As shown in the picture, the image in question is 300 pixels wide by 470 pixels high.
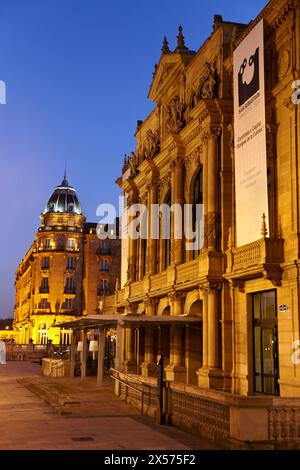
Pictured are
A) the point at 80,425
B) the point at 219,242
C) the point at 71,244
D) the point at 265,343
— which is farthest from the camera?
the point at 71,244

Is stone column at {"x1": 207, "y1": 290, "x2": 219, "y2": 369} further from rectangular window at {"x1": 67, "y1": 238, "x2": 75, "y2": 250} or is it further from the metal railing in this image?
rectangular window at {"x1": 67, "y1": 238, "x2": 75, "y2": 250}

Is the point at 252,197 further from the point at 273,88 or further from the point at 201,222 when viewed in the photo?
the point at 201,222

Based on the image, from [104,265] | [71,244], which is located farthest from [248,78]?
[71,244]

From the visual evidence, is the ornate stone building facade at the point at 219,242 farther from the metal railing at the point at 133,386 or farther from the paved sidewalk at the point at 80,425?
the metal railing at the point at 133,386

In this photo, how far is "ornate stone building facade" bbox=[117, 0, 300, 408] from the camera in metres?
21.4

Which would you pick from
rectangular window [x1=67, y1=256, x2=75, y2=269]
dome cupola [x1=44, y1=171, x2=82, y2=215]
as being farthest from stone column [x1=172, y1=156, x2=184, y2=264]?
dome cupola [x1=44, y1=171, x2=82, y2=215]

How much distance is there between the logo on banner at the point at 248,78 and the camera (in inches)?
918

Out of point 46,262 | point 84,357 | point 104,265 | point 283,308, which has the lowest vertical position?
point 84,357

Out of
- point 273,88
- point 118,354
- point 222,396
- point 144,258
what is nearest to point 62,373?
point 144,258

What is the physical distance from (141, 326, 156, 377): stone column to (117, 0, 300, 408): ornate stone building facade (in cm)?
6

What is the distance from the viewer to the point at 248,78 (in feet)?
78.9

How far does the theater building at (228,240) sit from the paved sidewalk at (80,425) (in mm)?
1137

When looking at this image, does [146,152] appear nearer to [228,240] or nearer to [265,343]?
[228,240]

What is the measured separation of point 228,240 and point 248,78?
664cm
